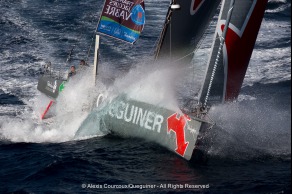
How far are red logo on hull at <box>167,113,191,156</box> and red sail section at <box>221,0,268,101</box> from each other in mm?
1440

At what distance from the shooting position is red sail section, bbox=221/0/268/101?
46.3ft

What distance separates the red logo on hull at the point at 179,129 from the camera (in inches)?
590

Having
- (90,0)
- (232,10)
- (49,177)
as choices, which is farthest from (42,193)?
(90,0)

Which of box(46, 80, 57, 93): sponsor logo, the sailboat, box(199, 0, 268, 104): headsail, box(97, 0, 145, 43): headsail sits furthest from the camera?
box(46, 80, 57, 93): sponsor logo

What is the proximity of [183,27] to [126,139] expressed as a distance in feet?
13.7

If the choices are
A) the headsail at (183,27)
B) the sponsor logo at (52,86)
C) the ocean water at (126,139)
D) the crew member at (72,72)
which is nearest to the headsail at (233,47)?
the ocean water at (126,139)

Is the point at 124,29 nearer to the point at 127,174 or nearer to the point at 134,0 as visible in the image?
the point at 134,0

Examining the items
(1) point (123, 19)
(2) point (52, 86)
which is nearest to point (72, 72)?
(2) point (52, 86)

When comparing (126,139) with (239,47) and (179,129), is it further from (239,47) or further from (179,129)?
(239,47)

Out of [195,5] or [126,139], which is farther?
[126,139]

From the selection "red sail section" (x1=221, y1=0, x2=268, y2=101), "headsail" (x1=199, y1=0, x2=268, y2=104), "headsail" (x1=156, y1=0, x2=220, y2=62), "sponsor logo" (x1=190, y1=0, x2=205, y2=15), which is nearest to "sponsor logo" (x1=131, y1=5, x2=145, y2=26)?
"headsail" (x1=156, y1=0, x2=220, y2=62)

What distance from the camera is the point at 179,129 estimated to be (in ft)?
49.8

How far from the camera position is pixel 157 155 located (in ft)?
50.6

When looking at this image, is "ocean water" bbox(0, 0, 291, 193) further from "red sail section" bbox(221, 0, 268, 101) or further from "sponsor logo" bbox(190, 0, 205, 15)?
"sponsor logo" bbox(190, 0, 205, 15)
